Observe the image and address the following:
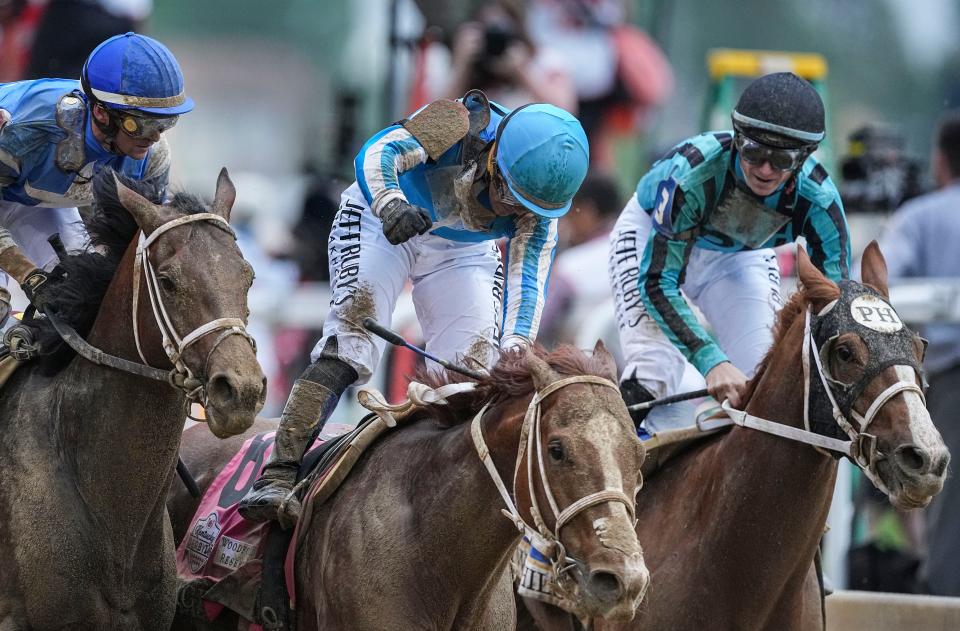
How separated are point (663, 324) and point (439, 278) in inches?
35.5

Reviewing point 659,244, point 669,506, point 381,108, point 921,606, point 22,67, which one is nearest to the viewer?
point 669,506

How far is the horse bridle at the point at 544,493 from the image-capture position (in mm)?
4539

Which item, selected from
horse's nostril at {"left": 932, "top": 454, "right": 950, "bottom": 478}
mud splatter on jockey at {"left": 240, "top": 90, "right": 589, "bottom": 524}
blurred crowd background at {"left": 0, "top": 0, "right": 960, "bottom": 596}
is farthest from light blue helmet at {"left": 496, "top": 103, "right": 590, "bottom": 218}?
blurred crowd background at {"left": 0, "top": 0, "right": 960, "bottom": 596}

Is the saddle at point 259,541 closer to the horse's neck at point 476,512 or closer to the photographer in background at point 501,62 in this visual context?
the horse's neck at point 476,512

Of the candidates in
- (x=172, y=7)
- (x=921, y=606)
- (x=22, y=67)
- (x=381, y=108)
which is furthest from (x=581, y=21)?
(x=921, y=606)

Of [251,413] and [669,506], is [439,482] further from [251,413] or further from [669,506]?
[669,506]

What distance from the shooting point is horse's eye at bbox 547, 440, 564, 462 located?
15.3 ft

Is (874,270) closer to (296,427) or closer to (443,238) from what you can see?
(443,238)

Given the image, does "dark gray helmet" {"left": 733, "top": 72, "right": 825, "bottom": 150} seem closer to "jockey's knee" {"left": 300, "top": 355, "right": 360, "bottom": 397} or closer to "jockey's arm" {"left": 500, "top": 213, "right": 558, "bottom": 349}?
"jockey's arm" {"left": 500, "top": 213, "right": 558, "bottom": 349}

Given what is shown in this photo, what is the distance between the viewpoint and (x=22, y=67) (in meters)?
11.5

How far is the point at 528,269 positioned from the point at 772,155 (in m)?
1.05

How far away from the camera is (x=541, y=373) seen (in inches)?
191

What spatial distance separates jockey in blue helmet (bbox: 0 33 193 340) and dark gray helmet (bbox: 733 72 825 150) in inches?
82.1

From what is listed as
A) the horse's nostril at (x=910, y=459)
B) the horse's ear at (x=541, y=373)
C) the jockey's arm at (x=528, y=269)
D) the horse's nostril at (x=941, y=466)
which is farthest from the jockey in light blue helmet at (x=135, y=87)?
the horse's nostril at (x=941, y=466)
